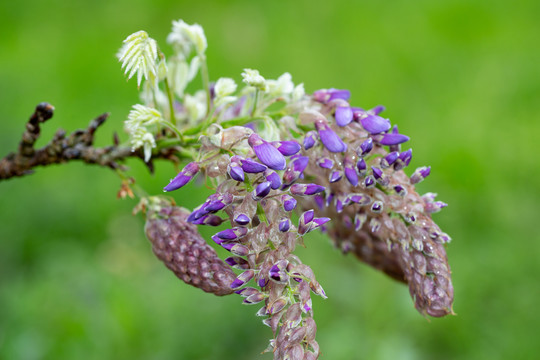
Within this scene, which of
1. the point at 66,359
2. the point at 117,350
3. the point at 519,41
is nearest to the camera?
the point at 66,359

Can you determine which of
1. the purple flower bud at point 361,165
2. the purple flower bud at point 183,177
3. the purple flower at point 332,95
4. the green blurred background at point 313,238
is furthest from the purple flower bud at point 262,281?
the green blurred background at point 313,238

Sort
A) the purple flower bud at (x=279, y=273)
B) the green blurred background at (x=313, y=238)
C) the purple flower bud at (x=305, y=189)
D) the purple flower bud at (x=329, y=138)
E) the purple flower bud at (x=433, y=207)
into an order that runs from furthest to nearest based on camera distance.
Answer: the green blurred background at (x=313, y=238) → the purple flower bud at (x=433, y=207) → the purple flower bud at (x=329, y=138) → the purple flower bud at (x=305, y=189) → the purple flower bud at (x=279, y=273)

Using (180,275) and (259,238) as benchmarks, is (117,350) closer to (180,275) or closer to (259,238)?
(180,275)

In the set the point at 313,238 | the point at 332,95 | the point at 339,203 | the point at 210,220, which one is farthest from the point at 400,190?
the point at 313,238

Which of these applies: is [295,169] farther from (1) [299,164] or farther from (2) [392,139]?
(2) [392,139]

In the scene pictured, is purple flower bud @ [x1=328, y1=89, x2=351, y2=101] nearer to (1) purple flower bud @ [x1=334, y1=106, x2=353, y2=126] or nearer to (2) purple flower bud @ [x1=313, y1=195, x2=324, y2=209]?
(1) purple flower bud @ [x1=334, y1=106, x2=353, y2=126]

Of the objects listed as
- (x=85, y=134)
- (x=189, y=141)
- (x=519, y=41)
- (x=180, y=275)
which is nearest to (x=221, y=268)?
(x=180, y=275)

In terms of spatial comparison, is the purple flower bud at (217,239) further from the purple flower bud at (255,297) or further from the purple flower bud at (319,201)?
the purple flower bud at (319,201)
